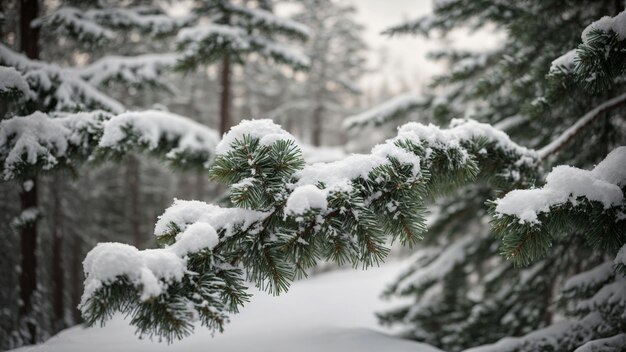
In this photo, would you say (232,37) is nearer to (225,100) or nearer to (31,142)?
(225,100)

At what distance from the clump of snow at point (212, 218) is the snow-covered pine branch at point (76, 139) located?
1445mm

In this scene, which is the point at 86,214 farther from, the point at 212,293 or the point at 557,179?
the point at 557,179

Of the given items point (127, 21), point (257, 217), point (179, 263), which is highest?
point (127, 21)

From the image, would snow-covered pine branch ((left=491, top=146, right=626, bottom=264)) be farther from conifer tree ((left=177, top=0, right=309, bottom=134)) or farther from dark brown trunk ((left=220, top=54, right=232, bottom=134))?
dark brown trunk ((left=220, top=54, right=232, bottom=134))

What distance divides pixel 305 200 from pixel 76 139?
7.33 feet

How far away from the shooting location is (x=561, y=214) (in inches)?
63.4

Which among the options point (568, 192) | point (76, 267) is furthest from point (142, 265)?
point (76, 267)

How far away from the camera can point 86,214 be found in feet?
45.6

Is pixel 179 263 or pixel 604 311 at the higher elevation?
pixel 179 263

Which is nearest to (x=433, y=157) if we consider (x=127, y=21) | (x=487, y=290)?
(x=487, y=290)

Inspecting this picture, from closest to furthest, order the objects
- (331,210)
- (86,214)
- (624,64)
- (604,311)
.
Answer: (331,210) → (624,64) → (604,311) → (86,214)

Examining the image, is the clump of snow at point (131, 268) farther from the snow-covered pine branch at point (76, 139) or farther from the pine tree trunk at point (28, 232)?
the pine tree trunk at point (28, 232)

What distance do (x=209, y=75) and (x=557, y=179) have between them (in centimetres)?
2303

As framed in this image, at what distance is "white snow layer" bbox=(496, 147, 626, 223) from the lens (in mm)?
1584
